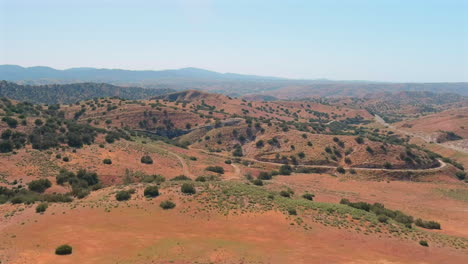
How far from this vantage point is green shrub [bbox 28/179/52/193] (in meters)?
50.4

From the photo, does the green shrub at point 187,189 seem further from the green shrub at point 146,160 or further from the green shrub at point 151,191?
the green shrub at point 146,160

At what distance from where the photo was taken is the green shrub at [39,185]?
50.4 meters

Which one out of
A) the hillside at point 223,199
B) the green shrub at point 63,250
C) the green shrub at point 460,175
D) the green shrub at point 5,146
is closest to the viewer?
the green shrub at point 63,250

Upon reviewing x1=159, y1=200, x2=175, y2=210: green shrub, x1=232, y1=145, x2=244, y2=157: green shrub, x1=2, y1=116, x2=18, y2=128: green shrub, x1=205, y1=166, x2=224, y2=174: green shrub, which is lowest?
x1=232, y1=145, x2=244, y2=157: green shrub

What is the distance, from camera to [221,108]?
18750 cm

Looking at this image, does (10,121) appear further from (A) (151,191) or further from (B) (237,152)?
(B) (237,152)

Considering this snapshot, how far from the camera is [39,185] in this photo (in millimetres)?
51094

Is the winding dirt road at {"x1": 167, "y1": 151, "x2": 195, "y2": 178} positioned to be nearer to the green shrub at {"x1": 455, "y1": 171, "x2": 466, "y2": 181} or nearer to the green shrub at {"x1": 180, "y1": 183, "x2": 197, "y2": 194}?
the green shrub at {"x1": 180, "y1": 183, "x2": 197, "y2": 194}

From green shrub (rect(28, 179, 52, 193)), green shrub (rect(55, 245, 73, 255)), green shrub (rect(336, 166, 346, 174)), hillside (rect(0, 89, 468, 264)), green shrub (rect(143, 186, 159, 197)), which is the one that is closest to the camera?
green shrub (rect(55, 245, 73, 255))

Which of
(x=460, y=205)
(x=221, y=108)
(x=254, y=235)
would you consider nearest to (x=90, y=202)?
(x=254, y=235)

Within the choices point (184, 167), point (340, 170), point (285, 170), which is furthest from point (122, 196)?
point (340, 170)

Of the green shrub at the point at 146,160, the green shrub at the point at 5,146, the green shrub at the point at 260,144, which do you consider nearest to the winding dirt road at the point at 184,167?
the green shrub at the point at 146,160

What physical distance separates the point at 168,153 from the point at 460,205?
230ft

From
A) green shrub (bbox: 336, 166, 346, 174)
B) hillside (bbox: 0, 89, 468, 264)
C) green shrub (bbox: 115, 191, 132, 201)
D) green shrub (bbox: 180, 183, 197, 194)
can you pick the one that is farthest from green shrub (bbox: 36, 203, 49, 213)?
green shrub (bbox: 336, 166, 346, 174)
